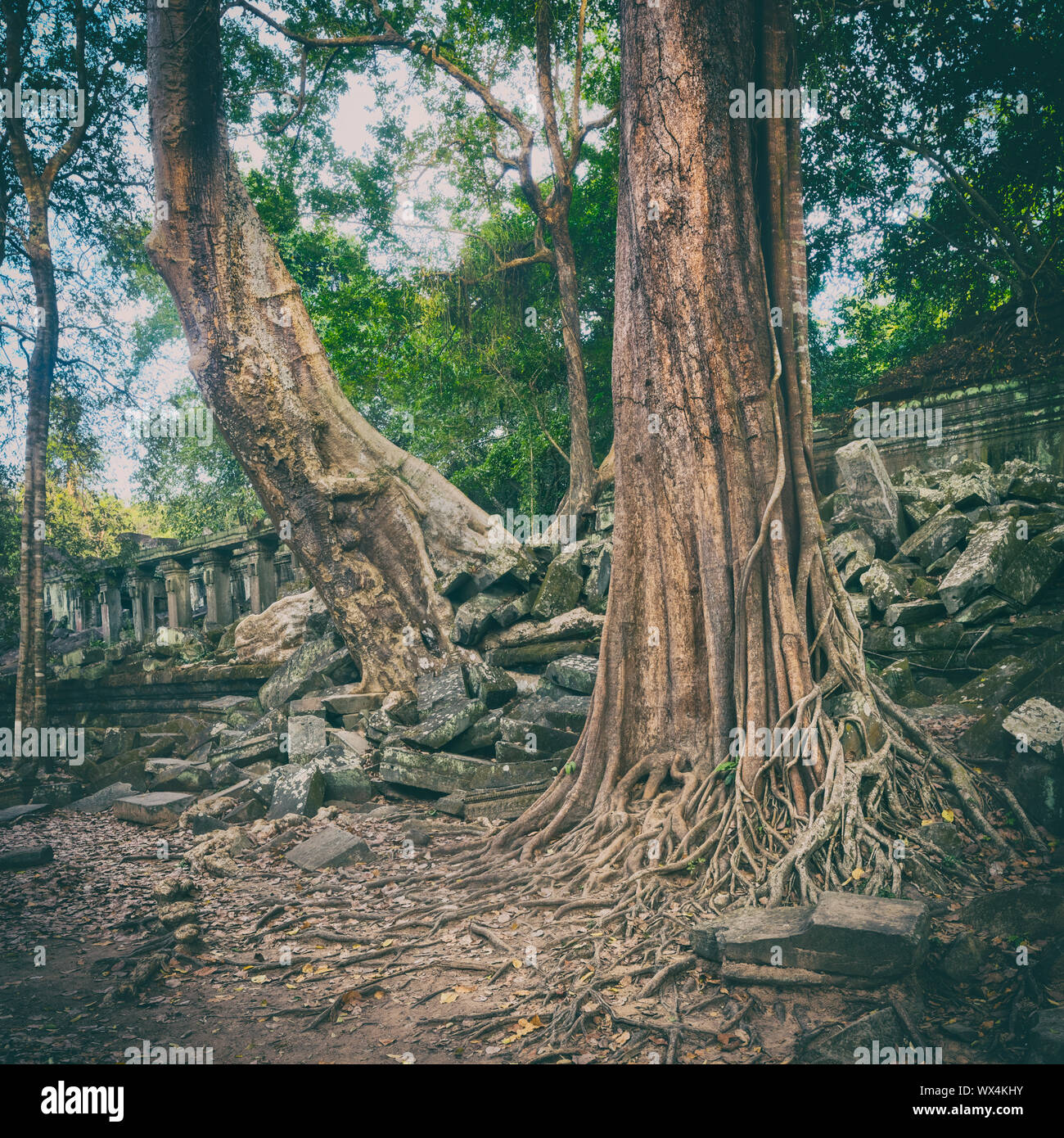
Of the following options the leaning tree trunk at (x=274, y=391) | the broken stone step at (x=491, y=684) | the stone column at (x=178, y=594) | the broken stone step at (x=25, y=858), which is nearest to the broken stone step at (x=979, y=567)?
the broken stone step at (x=491, y=684)

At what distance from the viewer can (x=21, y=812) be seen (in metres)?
7.33

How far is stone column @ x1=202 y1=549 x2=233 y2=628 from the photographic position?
14.6 meters

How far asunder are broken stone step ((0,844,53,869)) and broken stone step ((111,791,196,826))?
94 centimetres

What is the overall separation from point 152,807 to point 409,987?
4.26 meters

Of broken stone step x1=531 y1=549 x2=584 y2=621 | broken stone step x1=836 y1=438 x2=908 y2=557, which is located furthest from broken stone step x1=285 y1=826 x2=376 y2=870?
broken stone step x1=836 y1=438 x2=908 y2=557

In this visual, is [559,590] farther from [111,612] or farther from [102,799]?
[111,612]

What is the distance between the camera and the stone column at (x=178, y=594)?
52.5 ft

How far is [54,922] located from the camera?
4539 millimetres

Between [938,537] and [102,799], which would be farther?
[102,799]

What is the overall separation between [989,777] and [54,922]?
539 centimetres

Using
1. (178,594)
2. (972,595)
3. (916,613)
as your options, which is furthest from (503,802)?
(178,594)

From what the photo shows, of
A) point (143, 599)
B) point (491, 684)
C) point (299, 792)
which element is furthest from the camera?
point (143, 599)

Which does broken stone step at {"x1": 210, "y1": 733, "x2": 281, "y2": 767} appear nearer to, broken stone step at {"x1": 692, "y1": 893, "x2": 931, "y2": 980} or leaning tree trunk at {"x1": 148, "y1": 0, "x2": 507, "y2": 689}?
leaning tree trunk at {"x1": 148, "y1": 0, "x2": 507, "y2": 689}
